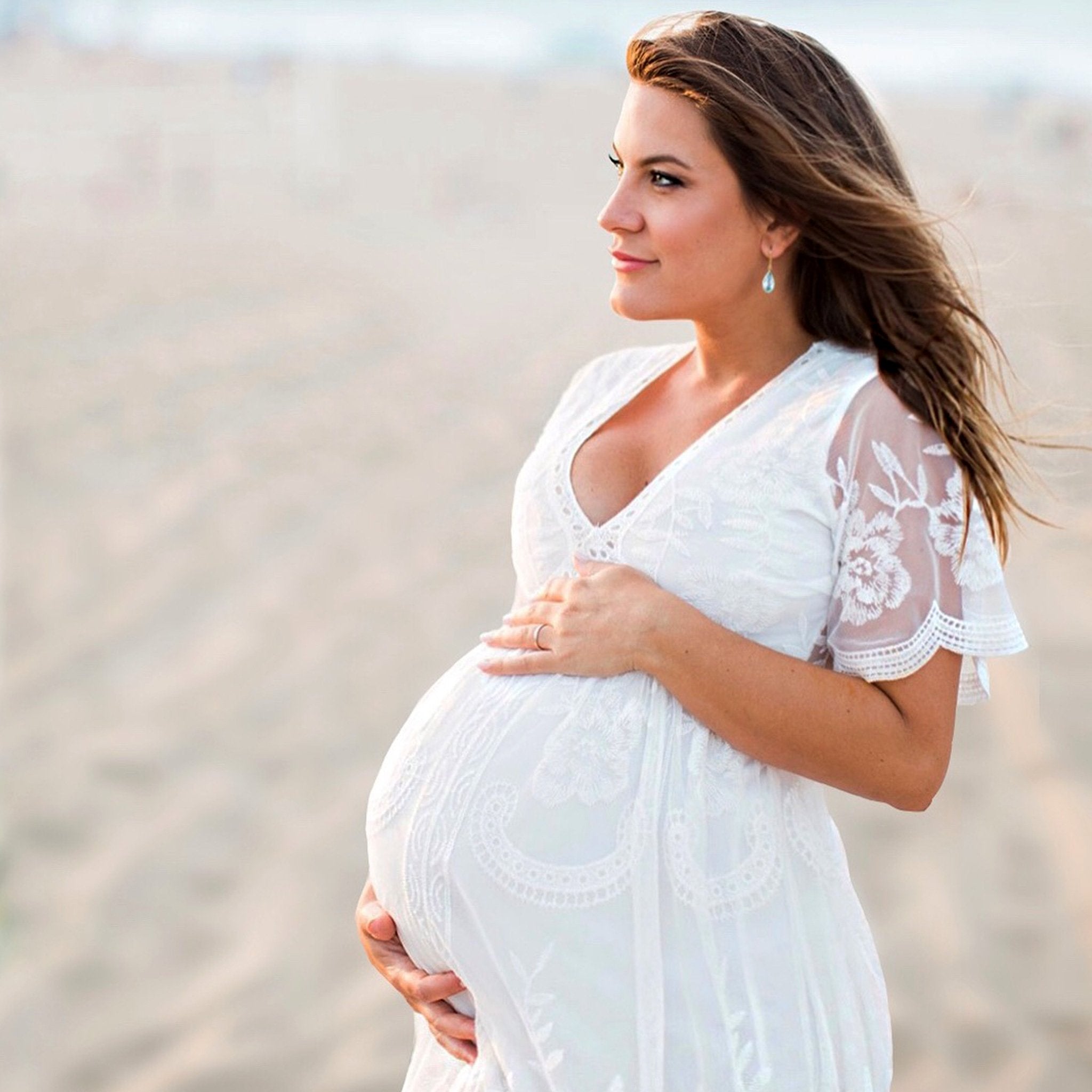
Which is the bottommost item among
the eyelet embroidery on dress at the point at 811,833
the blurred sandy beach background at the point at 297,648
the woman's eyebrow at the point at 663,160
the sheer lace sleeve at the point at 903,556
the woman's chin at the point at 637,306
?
the blurred sandy beach background at the point at 297,648

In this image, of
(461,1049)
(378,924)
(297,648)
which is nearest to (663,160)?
(378,924)

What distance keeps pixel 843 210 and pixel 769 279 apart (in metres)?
0.13

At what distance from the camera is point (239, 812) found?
15.4 feet

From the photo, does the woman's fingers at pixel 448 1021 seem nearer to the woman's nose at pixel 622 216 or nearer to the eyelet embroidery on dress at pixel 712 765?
the eyelet embroidery on dress at pixel 712 765

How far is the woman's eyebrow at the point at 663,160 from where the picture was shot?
1.99m

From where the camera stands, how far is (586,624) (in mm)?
1963

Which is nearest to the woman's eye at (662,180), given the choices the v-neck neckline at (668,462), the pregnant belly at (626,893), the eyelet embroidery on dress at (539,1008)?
the v-neck neckline at (668,462)

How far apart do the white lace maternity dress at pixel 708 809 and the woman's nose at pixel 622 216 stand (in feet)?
0.88

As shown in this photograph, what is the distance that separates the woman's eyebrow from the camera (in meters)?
1.99

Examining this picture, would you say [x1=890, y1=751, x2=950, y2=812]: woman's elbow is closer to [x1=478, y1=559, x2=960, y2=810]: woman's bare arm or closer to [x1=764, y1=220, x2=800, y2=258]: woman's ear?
A: [x1=478, y1=559, x2=960, y2=810]: woman's bare arm

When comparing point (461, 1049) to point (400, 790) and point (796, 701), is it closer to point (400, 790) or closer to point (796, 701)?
point (400, 790)

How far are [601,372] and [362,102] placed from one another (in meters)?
30.5

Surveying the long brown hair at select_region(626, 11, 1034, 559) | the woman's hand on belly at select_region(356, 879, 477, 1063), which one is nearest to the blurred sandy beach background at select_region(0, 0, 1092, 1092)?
the long brown hair at select_region(626, 11, 1034, 559)

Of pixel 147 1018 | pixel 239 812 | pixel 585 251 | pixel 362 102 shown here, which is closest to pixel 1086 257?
pixel 585 251
